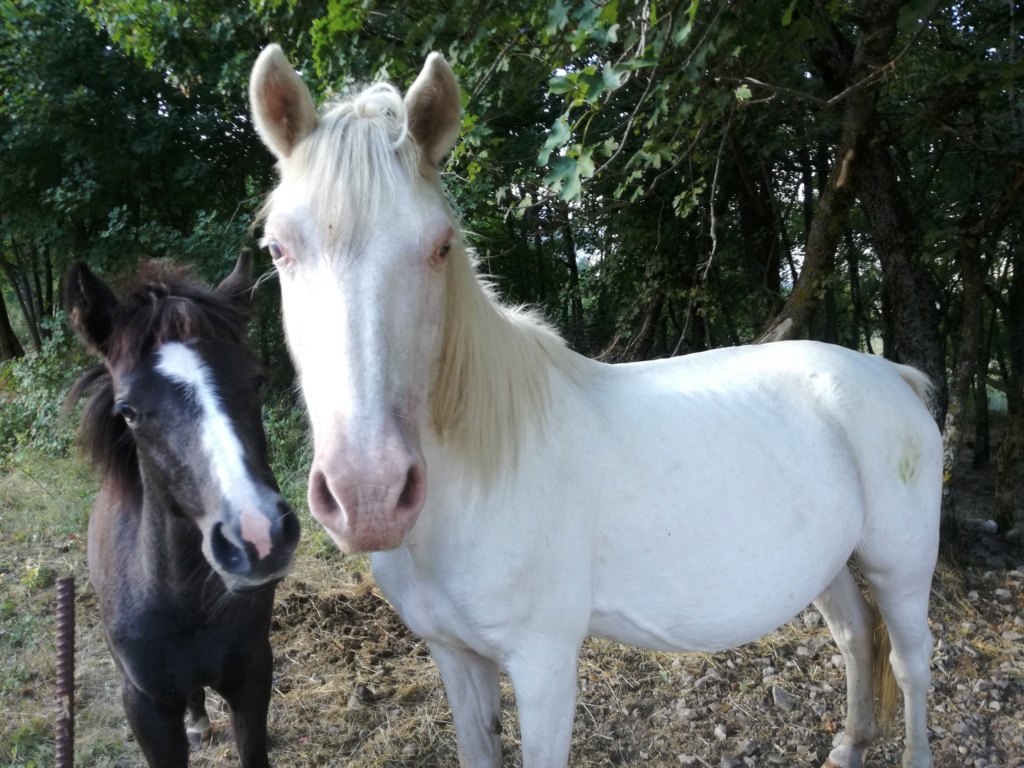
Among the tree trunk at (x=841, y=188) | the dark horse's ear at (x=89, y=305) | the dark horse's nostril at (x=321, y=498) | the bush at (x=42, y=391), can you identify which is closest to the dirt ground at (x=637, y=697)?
the tree trunk at (x=841, y=188)

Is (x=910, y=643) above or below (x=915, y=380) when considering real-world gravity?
below

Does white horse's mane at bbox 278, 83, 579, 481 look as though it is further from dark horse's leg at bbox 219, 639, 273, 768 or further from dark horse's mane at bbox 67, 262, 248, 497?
dark horse's leg at bbox 219, 639, 273, 768

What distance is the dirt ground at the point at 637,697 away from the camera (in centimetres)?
258

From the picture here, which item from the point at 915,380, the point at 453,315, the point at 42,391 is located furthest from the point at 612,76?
the point at 42,391

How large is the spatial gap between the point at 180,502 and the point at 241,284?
758mm

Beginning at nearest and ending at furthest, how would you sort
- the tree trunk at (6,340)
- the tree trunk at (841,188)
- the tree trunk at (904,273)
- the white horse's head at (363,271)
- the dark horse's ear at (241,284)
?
the white horse's head at (363,271), the dark horse's ear at (241,284), the tree trunk at (841,188), the tree trunk at (904,273), the tree trunk at (6,340)

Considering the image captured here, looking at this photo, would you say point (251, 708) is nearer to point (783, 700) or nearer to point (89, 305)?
point (89, 305)

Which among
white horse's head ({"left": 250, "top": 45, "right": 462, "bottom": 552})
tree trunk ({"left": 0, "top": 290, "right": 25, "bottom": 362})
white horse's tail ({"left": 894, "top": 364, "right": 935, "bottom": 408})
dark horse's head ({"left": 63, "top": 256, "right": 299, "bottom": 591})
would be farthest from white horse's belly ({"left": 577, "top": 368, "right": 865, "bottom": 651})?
tree trunk ({"left": 0, "top": 290, "right": 25, "bottom": 362})

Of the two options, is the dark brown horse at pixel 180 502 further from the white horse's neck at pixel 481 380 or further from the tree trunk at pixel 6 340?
the tree trunk at pixel 6 340

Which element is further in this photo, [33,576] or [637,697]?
[33,576]

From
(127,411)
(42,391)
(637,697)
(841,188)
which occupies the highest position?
(841,188)

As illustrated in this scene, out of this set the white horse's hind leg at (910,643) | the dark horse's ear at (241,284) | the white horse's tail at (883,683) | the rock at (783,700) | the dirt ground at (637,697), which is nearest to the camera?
the dark horse's ear at (241,284)

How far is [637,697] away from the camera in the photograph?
2891 mm

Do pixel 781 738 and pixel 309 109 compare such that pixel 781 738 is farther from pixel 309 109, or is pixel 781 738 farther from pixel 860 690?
pixel 309 109
